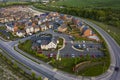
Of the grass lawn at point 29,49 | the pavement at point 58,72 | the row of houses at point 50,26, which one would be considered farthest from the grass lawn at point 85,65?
the row of houses at point 50,26

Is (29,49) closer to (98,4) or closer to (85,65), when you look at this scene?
(85,65)

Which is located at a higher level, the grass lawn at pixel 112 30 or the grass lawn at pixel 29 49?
the grass lawn at pixel 112 30

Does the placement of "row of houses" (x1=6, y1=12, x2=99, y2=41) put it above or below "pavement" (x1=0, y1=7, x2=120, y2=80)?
above

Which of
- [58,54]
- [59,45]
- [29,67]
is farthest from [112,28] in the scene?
[29,67]

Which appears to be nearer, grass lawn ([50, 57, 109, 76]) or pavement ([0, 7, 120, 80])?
pavement ([0, 7, 120, 80])

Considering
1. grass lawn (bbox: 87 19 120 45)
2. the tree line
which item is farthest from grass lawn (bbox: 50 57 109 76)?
the tree line

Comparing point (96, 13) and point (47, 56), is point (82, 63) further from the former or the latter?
point (96, 13)

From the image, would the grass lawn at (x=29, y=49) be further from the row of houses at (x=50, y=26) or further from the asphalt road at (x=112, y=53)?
the asphalt road at (x=112, y=53)

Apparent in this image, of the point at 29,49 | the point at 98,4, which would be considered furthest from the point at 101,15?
the point at 29,49

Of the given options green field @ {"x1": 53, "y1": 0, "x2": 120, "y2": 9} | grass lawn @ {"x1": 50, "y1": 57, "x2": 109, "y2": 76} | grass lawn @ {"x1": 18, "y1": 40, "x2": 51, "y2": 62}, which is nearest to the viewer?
grass lawn @ {"x1": 50, "y1": 57, "x2": 109, "y2": 76}

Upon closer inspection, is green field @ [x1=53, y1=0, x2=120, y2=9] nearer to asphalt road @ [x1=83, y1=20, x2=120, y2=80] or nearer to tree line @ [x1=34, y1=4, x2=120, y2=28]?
tree line @ [x1=34, y1=4, x2=120, y2=28]

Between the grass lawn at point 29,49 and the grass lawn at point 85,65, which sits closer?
the grass lawn at point 85,65

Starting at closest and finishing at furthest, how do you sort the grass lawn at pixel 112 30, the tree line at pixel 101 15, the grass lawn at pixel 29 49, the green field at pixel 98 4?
the grass lawn at pixel 29 49 → the grass lawn at pixel 112 30 → the tree line at pixel 101 15 → the green field at pixel 98 4
